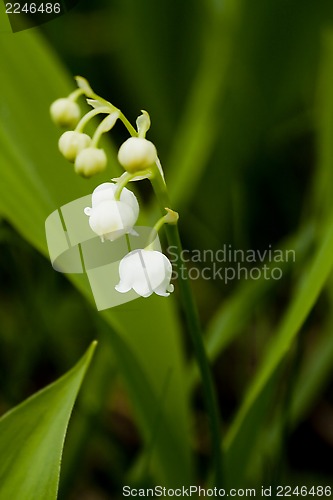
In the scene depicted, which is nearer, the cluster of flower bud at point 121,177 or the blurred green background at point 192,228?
the cluster of flower bud at point 121,177

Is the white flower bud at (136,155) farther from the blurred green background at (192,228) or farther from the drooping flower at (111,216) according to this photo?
the blurred green background at (192,228)

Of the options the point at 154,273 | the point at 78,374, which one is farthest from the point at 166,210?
the point at 78,374

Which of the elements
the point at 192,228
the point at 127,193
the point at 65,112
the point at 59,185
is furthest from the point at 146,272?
the point at 192,228

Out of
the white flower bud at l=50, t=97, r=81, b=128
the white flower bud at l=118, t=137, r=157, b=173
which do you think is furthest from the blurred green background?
the white flower bud at l=118, t=137, r=157, b=173

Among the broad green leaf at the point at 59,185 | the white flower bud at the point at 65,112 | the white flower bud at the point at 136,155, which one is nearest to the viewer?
the white flower bud at the point at 136,155

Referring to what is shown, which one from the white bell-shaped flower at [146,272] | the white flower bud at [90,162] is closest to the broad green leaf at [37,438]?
the white bell-shaped flower at [146,272]

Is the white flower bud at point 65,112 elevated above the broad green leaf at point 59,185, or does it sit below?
above

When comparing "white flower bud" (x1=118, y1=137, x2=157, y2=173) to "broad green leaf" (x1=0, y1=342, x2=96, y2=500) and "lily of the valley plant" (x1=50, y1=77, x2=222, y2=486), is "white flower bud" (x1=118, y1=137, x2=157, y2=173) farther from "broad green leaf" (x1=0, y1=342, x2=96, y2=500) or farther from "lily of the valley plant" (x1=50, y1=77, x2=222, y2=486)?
Result: "broad green leaf" (x1=0, y1=342, x2=96, y2=500)

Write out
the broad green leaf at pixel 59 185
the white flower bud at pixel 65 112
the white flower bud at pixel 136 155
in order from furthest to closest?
the broad green leaf at pixel 59 185, the white flower bud at pixel 65 112, the white flower bud at pixel 136 155

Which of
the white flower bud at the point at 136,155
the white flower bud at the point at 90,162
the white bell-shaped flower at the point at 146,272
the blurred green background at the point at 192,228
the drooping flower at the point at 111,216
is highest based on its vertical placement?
the white flower bud at the point at 136,155
